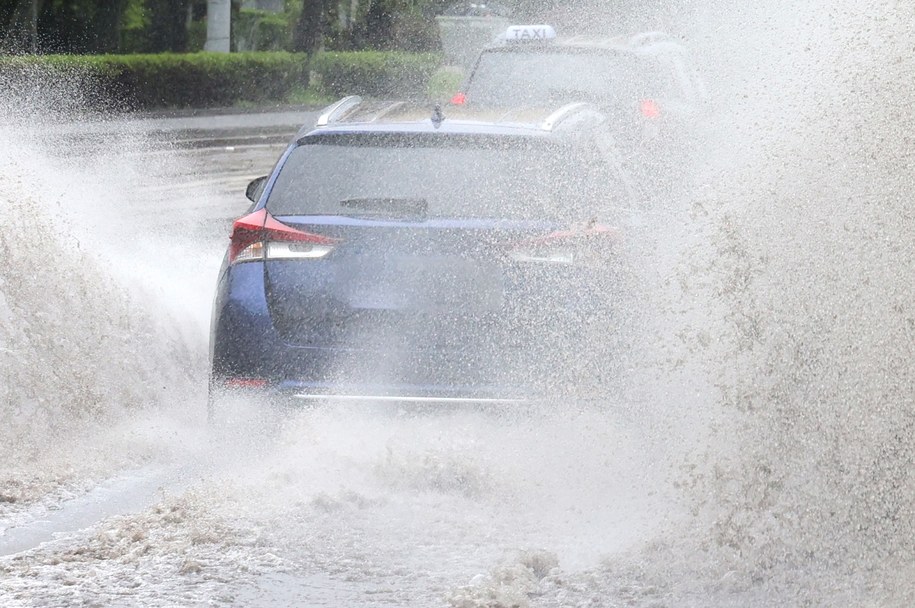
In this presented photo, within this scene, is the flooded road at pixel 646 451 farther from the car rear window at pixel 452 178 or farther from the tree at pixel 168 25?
the tree at pixel 168 25

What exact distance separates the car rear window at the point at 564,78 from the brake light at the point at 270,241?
294 inches

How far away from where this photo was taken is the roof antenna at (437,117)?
6.60 metres

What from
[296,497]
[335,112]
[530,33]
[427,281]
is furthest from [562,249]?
[530,33]

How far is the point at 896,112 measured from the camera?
6402mm

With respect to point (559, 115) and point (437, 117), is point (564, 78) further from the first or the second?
point (437, 117)

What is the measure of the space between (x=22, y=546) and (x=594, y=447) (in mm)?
2094

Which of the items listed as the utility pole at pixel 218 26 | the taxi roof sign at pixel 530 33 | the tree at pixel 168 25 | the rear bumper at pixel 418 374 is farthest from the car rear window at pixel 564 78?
the utility pole at pixel 218 26

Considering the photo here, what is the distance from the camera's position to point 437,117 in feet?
21.9

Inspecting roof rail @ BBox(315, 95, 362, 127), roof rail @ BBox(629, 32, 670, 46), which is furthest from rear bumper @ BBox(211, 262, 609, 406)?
roof rail @ BBox(629, 32, 670, 46)

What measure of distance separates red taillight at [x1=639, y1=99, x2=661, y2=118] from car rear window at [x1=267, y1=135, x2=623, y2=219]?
7.72m

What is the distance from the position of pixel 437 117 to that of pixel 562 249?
918 millimetres

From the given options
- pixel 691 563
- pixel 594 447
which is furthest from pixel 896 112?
pixel 691 563

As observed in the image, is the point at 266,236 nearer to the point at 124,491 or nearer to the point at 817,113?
the point at 124,491

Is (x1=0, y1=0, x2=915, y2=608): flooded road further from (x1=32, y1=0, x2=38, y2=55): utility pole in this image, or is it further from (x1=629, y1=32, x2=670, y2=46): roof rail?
(x1=32, y1=0, x2=38, y2=55): utility pole
